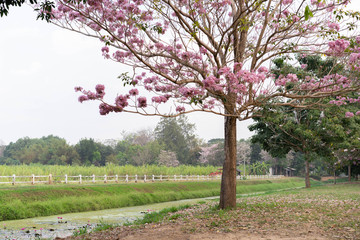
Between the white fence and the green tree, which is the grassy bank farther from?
the green tree

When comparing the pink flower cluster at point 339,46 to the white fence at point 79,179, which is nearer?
the pink flower cluster at point 339,46

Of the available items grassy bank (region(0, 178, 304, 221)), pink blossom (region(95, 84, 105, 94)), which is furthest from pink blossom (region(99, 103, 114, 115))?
grassy bank (region(0, 178, 304, 221))

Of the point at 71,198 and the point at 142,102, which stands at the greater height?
the point at 142,102

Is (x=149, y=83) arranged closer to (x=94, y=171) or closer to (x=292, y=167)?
(x=94, y=171)

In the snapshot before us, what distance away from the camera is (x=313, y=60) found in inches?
1010

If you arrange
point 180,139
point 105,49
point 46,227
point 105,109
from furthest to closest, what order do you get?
point 180,139
point 46,227
point 105,49
point 105,109

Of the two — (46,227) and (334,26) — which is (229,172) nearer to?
(334,26)

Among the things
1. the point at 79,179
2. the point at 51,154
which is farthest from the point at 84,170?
the point at 51,154

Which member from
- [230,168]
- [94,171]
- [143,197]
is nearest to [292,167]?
[94,171]

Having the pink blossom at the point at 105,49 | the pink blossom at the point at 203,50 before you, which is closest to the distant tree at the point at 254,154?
the pink blossom at the point at 203,50

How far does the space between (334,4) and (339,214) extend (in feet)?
21.7

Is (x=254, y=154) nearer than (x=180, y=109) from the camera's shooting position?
No

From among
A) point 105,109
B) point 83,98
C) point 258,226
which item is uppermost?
point 83,98

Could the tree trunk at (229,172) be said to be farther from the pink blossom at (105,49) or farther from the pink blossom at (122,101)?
the pink blossom at (105,49)
